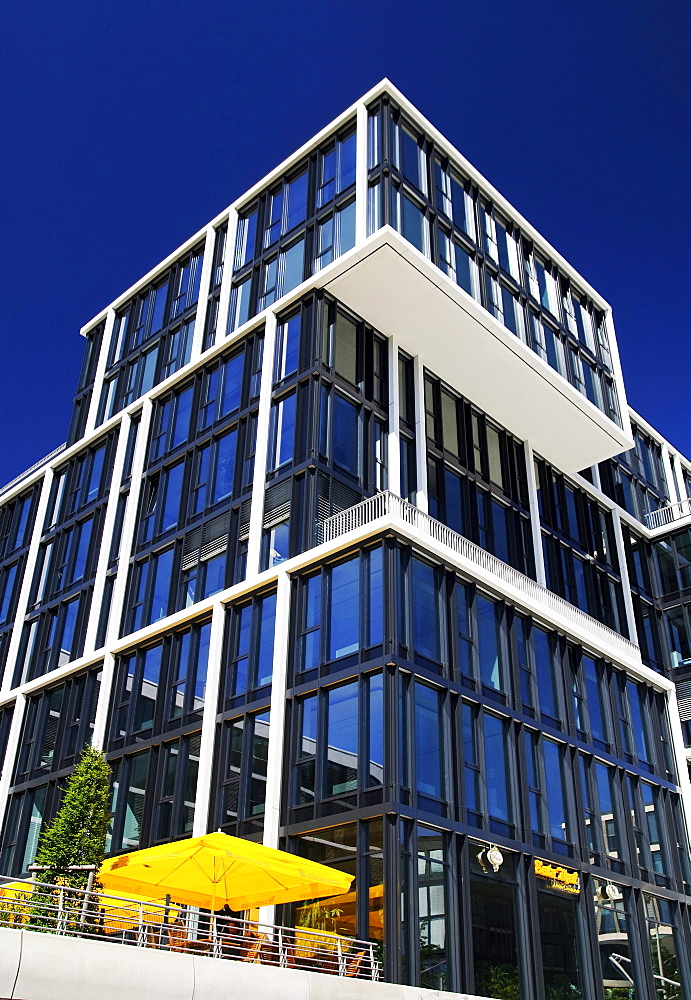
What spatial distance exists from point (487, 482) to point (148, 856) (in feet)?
64.1

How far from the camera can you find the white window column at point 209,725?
2605 centimetres

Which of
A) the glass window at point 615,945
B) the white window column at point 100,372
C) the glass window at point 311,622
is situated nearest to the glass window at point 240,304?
the white window column at point 100,372

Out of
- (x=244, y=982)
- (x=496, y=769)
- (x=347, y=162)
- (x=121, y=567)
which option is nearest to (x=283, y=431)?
(x=121, y=567)

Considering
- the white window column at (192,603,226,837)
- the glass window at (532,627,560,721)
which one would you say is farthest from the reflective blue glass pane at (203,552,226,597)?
the glass window at (532,627,560,721)

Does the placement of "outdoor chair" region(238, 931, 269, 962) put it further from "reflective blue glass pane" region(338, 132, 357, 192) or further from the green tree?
"reflective blue glass pane" region(338, 132, 357, 192)

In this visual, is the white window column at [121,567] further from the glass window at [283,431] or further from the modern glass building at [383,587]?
the glass window at [283,431]

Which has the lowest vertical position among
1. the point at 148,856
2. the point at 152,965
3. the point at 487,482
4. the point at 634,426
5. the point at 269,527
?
the point at 152,965

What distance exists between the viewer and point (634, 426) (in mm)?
50344

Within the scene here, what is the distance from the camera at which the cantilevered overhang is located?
31.8 meters

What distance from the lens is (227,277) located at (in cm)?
3806

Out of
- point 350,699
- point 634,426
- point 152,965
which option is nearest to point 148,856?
point 152,965

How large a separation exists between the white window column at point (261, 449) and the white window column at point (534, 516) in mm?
11054

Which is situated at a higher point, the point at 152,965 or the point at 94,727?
the point at 94,727

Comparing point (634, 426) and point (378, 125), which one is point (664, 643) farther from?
point (378, 125)
